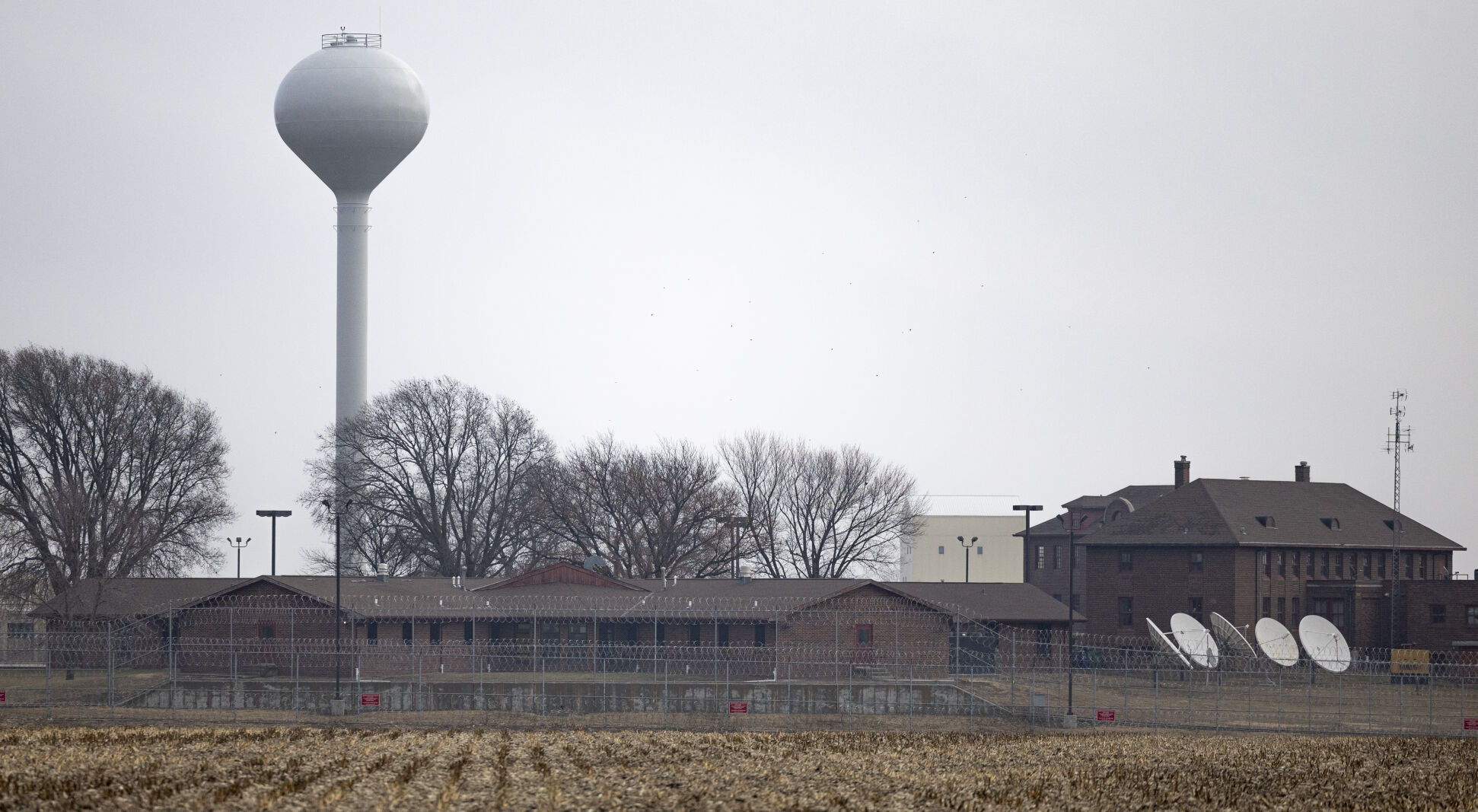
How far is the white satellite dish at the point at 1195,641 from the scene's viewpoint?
6675 cm

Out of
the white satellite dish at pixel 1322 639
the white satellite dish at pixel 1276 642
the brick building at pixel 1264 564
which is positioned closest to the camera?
the white satellite dish at pixel 1276 642

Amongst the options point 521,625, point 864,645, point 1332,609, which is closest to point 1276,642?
point 1332,609

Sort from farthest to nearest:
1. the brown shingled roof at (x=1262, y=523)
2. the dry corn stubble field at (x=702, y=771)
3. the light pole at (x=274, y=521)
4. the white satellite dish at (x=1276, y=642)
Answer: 1. the brown shingled roof at (x=1262, y=523)
2. the white satellite dish at (x=1276, y=642)
3. the light pole at (x=274, y=521)
4. the dry corn stubble field at (x=702, y=771)

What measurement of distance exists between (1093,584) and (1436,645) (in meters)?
Answer: 16.4

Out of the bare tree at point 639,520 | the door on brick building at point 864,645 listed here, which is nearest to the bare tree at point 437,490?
the bare tree at point 639,520

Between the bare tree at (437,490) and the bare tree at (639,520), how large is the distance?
2155 millimetres

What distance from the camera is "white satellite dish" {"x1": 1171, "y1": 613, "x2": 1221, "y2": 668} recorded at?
66750 mm

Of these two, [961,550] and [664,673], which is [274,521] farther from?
[961,550]

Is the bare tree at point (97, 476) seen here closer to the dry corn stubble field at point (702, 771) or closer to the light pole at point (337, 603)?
the light pole at point (337, 603)

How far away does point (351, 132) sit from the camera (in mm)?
93062

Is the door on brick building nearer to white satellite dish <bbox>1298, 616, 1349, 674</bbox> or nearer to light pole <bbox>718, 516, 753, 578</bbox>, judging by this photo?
white satellite dish <bbox>1298, 616, 1349, 674</bbox>

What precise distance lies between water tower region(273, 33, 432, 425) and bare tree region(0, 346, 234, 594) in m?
20.0

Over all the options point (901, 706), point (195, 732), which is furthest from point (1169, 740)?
point (195, 732)

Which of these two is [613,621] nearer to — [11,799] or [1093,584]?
[1093,584]
